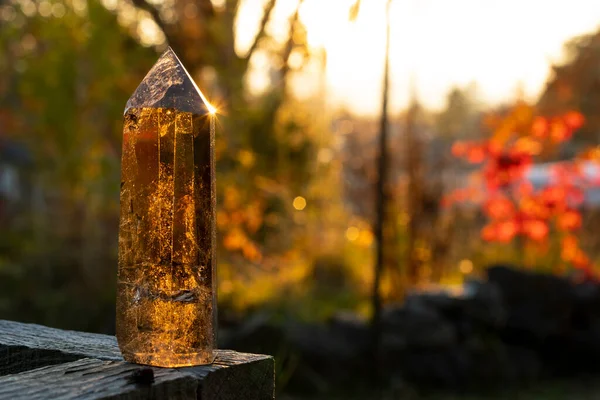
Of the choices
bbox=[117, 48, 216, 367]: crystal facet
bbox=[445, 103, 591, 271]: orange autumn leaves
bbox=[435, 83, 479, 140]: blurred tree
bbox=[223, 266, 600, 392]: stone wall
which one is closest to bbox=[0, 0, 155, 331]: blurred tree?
bbox=[223, 266, 600, 392]: stone wall

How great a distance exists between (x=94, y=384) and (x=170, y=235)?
31 centimetres

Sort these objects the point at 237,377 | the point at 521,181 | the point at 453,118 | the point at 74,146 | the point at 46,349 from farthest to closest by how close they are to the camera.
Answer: the point at 453,118, the point at 74,146, the point at 521,181, the point at 46,349, the point at 237,377

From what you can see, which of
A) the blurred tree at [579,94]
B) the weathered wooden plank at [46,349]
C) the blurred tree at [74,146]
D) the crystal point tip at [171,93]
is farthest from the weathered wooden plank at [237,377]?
the blurred tree at [579,94]

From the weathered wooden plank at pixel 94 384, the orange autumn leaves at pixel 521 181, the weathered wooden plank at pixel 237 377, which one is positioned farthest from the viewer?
the orange autumn leaves at pixel 521 181

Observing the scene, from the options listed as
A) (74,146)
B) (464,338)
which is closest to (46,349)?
(464,338)

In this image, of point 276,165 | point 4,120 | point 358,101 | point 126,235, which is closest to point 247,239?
point 276,165

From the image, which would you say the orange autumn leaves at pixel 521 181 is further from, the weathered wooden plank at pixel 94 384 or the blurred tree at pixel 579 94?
the blurred tree at pixel 579 94

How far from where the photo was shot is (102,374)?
155 centimetres

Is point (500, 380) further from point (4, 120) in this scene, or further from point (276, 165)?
point (4, 120)

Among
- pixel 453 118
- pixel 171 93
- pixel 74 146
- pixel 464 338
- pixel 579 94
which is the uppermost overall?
pixel 453 118

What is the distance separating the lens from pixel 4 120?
48.1 ft

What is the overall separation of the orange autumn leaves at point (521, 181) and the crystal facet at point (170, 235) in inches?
290

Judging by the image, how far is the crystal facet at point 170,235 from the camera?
5.29 feet

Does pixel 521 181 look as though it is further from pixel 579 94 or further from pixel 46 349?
pixel 579 94
